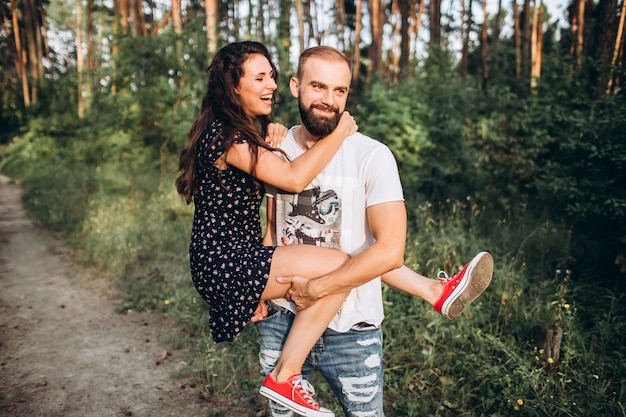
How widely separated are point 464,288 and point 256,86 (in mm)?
1443

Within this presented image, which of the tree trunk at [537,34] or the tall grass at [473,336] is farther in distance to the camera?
the tree trunk at [537,34]

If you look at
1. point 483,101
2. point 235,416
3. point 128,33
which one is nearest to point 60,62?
point 128,33

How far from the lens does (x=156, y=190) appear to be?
929cm

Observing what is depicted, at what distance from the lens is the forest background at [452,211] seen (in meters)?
3.37

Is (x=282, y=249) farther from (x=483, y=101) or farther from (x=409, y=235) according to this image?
(x=483, y=101)

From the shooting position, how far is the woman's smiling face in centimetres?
219

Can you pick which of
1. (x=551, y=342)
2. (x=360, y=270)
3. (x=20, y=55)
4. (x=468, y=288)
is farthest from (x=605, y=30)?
(x=20, y=55)

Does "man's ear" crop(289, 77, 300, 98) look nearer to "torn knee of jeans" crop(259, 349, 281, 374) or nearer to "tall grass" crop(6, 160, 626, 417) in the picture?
"torn knee of jeans" crop(259, 349, 281, 374)

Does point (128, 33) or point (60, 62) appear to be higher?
point (60, 62)

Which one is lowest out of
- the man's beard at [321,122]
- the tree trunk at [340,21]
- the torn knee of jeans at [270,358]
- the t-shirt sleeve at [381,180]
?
the torn knee of jeans at [270,358]

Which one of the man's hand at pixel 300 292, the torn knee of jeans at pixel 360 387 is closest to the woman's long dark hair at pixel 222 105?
the man's hand at pixel 300 292

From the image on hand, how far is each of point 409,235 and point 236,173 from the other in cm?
377

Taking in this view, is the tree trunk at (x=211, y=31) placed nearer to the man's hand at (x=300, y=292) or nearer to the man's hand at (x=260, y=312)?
the man's hand at (x=260, y=312)

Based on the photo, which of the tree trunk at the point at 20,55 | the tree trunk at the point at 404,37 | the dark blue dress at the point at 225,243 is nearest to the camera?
the dark blue dress at the point at 225,243
